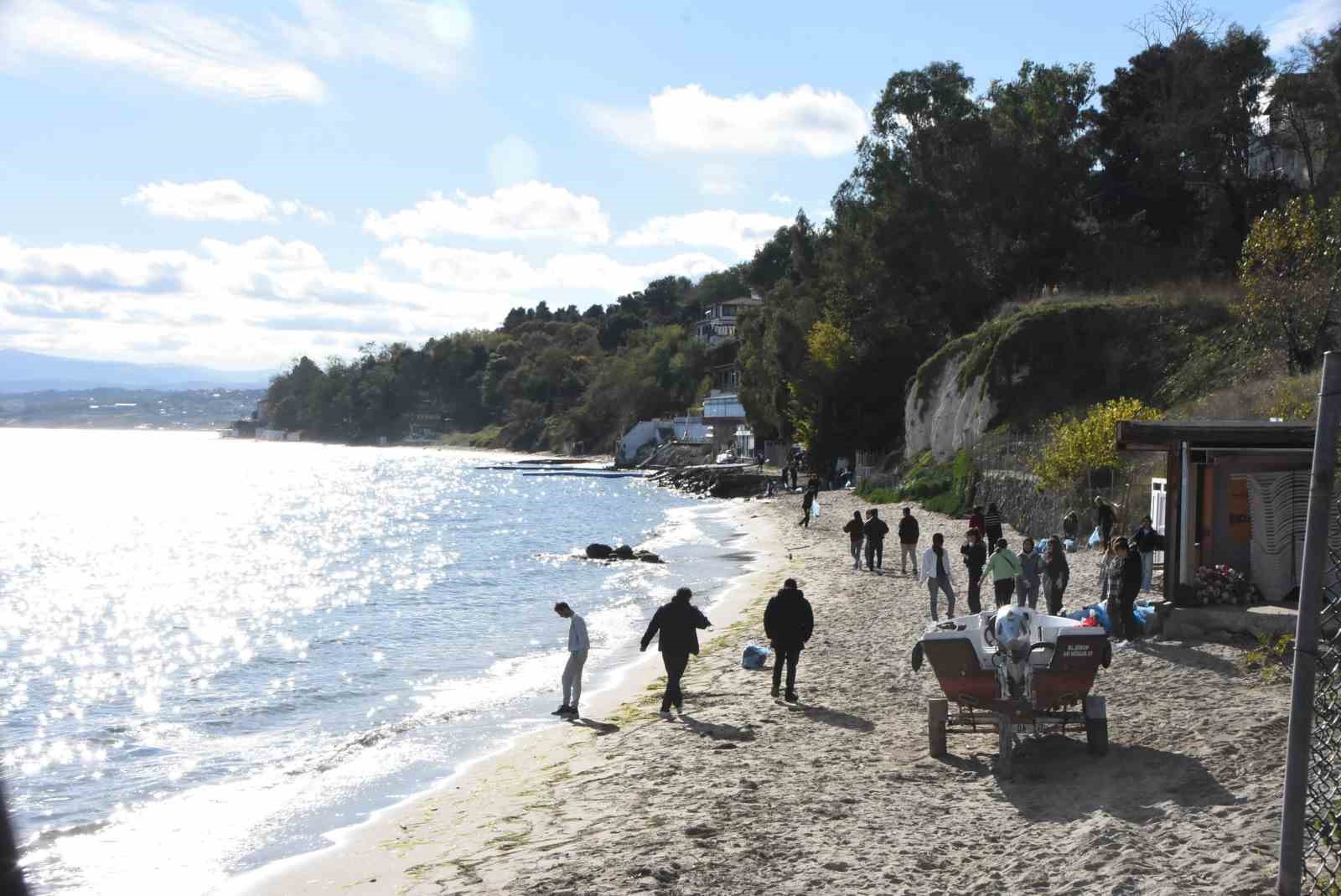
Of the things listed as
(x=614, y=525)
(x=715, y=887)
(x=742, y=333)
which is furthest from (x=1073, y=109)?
(x=715, y=887)

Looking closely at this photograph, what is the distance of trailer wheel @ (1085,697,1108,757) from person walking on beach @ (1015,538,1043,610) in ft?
25.3

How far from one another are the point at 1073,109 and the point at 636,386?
8659cm

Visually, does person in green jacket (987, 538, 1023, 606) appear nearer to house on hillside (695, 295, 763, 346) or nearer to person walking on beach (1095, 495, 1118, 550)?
person walking on beach (1095, 495, 1118, 550)

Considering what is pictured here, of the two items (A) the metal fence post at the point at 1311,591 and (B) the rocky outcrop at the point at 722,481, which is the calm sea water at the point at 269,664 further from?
(B) the rocky outcrop at the point at 722,481

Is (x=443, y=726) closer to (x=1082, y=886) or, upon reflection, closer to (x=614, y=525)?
(x=1082, y=886)

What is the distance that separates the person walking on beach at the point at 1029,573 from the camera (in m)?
18.2

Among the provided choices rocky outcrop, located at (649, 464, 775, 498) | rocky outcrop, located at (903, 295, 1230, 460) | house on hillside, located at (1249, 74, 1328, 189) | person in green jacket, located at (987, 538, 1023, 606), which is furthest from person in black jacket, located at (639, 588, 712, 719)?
rocky outcrop, located at (649, 464, 775, 498)

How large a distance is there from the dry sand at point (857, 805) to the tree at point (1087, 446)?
51.3 ft

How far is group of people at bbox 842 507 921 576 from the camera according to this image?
2641cm

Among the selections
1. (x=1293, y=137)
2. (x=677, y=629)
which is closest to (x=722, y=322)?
(x=1293, y=137)

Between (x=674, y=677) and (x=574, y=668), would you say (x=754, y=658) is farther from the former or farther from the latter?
(x=674, y=677)

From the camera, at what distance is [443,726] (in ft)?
55.3

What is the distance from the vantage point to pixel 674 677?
14672 millimetres

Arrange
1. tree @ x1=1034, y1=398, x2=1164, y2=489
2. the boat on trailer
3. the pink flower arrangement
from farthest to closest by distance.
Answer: tree @ x1=1034, y1=398, x2=1164, y2=489, the pink flower arrangement, the boat on trailer
